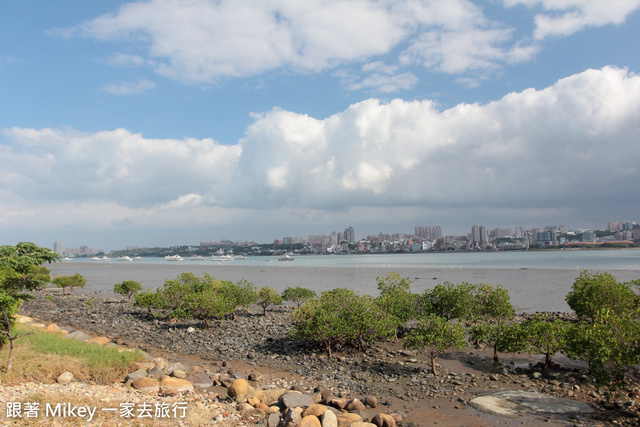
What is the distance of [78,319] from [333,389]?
791 inches

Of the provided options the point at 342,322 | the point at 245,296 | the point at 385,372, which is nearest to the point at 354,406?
the point at 385,372

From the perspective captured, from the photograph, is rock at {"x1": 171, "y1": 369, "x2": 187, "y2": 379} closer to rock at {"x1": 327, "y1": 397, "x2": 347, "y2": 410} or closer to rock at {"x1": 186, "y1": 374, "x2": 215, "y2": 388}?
rock at {"x1": 186, "y1": 374, "x2": 215, "y2": 388}

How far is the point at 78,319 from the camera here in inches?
1009

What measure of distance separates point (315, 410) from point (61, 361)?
Answer: 27.2 feet

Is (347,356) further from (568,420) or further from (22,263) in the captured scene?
(22,263)

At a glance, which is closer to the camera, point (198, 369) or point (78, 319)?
point (198, 369)

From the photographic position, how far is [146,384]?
39.0 ft

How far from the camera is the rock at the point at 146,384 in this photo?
11.7 m

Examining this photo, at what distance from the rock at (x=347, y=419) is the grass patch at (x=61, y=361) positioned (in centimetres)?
713

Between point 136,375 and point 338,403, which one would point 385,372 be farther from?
point 136,375

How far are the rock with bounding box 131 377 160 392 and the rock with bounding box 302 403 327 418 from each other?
4611 millimetres

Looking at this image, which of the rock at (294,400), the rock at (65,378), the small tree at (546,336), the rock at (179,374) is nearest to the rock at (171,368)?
the rock at (179,374)

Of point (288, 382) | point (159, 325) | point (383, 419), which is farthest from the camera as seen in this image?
point (159, 325)

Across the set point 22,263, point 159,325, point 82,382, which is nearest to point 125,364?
point 82,382
